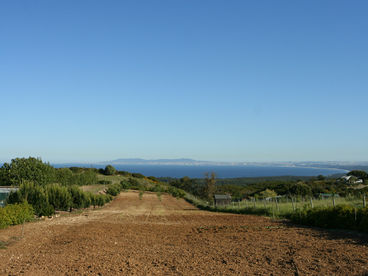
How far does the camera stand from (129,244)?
1113 centimetres

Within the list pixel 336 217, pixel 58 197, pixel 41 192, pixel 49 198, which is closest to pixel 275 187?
pixel 58 197

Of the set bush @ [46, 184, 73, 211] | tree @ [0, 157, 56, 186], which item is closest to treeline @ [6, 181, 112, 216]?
bush @ [46, 184, 73, 211]

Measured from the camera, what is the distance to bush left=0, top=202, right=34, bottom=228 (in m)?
14.8

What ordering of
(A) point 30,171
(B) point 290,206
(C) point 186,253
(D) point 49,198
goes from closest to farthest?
(C) point 186,253 → (B) point 290,206 → (D) point 49,198 → (A) point 30,171

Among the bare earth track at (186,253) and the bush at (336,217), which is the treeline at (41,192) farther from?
the bush at (336,217)

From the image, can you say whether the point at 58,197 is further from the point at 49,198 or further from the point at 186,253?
the point at 186,253

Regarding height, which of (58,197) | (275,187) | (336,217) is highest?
(58,197)

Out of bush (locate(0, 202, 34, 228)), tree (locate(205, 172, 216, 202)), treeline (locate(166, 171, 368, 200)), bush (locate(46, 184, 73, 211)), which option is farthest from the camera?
treeline (locate(166, 171, 368, 200))

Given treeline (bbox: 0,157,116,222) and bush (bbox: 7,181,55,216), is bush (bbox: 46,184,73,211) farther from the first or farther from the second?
bush (bbox: 7,181,55,216)

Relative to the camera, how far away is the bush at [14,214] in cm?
1484

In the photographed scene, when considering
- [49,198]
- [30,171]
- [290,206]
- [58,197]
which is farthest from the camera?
[30,171]

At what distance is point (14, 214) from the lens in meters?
16.1

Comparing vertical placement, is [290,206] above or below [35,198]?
below

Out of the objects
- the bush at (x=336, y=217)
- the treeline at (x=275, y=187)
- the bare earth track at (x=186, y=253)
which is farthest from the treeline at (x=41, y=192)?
the treeline at (x=275, y=187)
